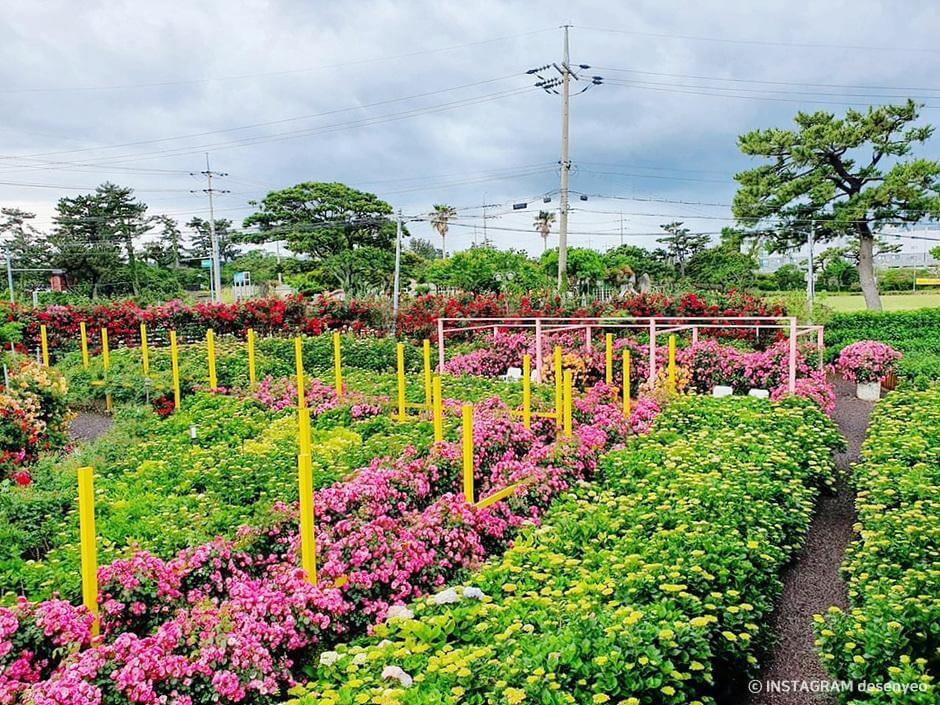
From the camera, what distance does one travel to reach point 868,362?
14.0 m

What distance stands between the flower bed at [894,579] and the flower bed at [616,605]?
18.7 inches

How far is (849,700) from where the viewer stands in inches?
137

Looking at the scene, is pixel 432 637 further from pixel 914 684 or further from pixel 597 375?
pixel 597 375

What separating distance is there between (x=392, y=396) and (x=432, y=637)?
21.7 ft

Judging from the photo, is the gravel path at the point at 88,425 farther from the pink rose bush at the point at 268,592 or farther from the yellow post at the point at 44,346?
the pink rose bush at the point at 268,592

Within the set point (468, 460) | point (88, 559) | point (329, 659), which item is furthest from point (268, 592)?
point (468, 460)

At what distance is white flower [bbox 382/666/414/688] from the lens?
315cm

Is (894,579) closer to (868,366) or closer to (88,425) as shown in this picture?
(88,425)

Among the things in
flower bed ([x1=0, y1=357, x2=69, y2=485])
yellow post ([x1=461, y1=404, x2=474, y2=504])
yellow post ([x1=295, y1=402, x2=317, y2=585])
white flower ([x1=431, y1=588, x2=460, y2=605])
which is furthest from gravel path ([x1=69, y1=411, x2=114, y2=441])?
white flower ([x1=431, y1=588, x2=460, y2=605])

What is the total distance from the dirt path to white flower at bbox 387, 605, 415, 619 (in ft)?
6.28

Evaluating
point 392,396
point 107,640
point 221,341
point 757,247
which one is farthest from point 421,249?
point 107,640

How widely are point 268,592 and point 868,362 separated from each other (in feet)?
44.5

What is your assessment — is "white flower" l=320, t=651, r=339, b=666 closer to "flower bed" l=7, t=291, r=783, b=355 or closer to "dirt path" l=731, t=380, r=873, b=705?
"dirt path" l=731, t=380, r=873, b=705

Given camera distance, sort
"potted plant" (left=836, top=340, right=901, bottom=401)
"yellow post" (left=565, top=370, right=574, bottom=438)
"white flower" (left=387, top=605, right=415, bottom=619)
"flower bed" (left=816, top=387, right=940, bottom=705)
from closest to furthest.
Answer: "flower bed" (left=816, top=387, right=940, bottom=705) < "white flower" (left=387, top=605, right=415, bottom=619) < "yellow post" (left=565, top=370, right=574, bottom=438) < "potted plant" (left=836, top=340, right=901, bottom=401)
